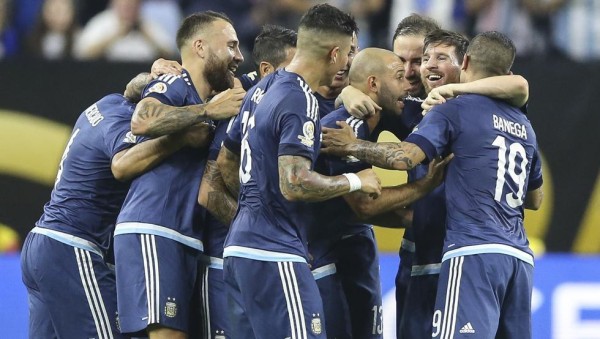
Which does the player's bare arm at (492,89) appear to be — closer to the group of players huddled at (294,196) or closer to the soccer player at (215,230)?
the group of players huddled at (294,196)

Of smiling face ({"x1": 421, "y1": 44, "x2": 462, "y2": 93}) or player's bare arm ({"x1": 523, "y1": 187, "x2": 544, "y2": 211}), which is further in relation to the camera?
player's bare arm ({"x1": 523, "y1": 187, "x2": 544, "y2": 211})

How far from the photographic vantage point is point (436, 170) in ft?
22.9

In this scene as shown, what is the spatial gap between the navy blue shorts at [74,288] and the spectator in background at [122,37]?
441 centimetres

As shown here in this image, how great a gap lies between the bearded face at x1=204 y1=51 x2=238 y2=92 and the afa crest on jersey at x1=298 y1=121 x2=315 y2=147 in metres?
1.37

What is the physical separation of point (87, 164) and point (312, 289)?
206cm

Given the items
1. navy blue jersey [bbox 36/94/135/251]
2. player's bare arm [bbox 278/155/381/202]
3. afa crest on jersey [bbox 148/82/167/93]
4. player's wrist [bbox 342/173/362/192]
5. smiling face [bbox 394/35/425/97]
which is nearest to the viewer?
player's bare arm [bbox 278/155/381/202]

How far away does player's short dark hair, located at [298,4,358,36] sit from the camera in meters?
6.66

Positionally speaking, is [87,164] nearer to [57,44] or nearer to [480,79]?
[480,79]

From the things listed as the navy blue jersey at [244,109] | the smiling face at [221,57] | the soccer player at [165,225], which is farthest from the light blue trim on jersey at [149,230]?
the smiling face at [221,57]

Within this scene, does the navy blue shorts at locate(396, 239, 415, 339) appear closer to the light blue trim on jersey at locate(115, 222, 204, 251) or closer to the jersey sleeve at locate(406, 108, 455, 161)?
the jersey sleeve at locate(406, 108, 455, 161)

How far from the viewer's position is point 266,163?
6504 mm

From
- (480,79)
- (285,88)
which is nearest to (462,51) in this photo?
(480,79)

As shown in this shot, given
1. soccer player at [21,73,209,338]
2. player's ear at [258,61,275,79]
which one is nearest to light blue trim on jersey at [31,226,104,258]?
soccer player at [21,73,209,338]

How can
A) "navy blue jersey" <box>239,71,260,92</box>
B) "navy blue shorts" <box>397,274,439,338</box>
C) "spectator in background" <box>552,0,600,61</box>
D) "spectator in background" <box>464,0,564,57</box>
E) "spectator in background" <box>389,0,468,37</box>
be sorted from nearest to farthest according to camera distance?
1. "navy blue shorts" <box>397,274,439,338</box>
2. "navy blue jersey" <box>239,71,260,92</box>
3. "spectator in background" <box>389,0,468,37</box>
4. "spectator in background" <box>552,0,600,61</box>
5. "spectator in background" <box>464,0,564,57</box>
